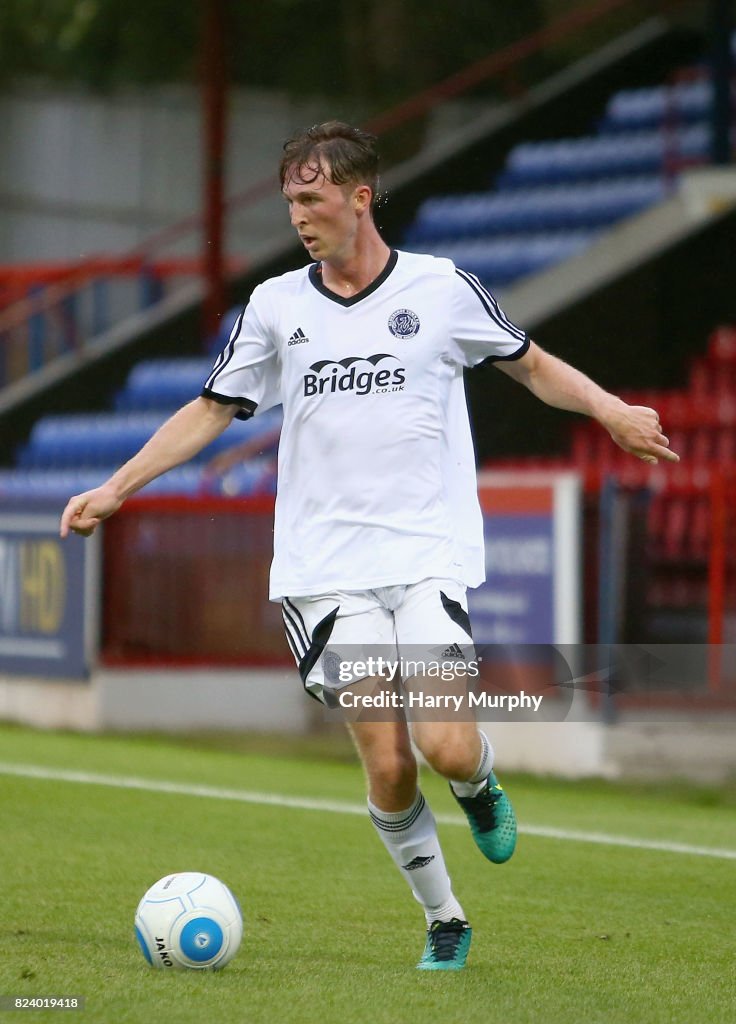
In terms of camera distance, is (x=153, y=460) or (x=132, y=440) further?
(x=132, y=440)

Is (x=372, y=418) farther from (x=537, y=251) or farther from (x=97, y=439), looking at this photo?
(x=537, y=251)

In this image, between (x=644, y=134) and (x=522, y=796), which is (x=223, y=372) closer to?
(x=522, y=796)

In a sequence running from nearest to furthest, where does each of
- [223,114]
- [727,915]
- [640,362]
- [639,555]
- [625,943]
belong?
[625,943], [727,915], [639,555], [640,362], [223,114]

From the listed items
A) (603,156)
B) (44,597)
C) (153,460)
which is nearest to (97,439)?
(44,597)

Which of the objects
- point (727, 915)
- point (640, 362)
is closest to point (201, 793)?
point (727, 915)

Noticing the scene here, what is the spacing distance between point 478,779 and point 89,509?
1.19m

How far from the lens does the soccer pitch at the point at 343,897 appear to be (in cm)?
472

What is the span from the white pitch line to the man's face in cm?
349

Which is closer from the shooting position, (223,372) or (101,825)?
(223,372)

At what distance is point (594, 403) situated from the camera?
5086 mm

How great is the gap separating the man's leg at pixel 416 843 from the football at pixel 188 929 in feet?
1.49

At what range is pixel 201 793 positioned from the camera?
9.25 metres

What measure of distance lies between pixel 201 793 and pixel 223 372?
436 centimetres

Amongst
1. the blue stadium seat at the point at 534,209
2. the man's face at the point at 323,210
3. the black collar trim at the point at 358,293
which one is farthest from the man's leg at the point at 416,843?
the blue stadium seat at the point at 534,209
